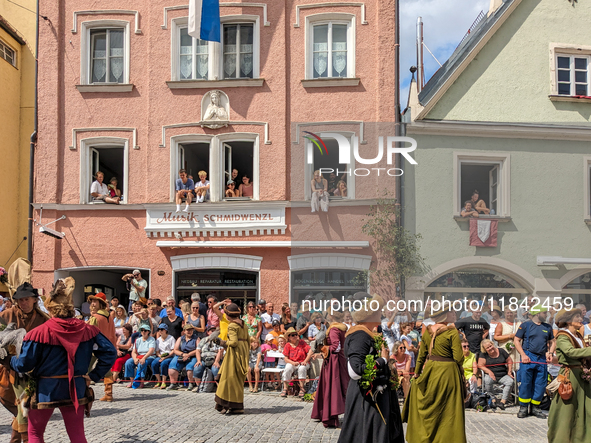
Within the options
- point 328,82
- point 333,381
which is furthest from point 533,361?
point 328,82

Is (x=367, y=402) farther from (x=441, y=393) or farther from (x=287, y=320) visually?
(x=287, y=320)

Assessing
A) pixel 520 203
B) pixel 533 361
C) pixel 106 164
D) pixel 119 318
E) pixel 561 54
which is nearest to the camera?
pixel 533 361

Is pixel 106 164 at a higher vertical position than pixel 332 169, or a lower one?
higher

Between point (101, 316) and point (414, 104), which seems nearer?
point (101, 316)

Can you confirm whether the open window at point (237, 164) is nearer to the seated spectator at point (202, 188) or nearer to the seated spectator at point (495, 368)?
the seated spectator at point (202, 188)

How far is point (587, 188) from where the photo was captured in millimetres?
12477

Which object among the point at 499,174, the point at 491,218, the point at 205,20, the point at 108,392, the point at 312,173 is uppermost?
the point at 205,20

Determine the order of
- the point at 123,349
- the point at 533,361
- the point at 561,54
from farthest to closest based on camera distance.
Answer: the point at 561,54
the point at 123,349
the point at 533,361

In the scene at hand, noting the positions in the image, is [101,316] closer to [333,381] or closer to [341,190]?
[333,381]

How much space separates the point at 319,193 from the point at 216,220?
299 cm

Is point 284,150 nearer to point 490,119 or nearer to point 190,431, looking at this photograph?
point 490,119

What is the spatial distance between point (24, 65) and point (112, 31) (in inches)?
168

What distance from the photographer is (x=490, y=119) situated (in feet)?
44.4

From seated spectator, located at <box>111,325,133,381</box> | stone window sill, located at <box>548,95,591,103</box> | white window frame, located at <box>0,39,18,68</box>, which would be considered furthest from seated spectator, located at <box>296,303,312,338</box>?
white window frame, located at <box>0,39,18,68</box>
